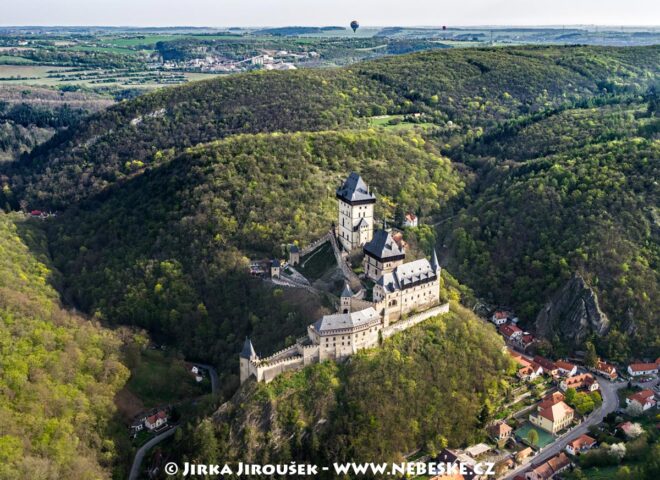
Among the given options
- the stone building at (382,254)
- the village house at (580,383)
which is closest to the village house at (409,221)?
the stone building at (382,254)

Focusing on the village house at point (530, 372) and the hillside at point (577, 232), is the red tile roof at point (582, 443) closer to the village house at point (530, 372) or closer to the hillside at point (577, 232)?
the village house at point (530, 372)

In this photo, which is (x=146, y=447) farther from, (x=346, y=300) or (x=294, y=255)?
(x=294, y=255)

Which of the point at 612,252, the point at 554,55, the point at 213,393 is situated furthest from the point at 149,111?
the point at 554,55

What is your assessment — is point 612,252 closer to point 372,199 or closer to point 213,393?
point 372,199

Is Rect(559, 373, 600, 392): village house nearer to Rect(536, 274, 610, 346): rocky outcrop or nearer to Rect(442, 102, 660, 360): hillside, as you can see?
Rect(442, 102, 660, 360): hillside

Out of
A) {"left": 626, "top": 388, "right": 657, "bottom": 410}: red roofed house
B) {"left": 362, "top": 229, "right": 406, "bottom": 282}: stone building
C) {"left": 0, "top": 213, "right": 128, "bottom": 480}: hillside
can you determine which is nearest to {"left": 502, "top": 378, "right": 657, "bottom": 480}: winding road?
{"left": 626, "top": 388, "right": 657, "bottom": 410}: red roofed house

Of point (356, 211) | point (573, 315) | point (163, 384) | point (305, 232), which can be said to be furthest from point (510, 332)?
point (163, 384)
